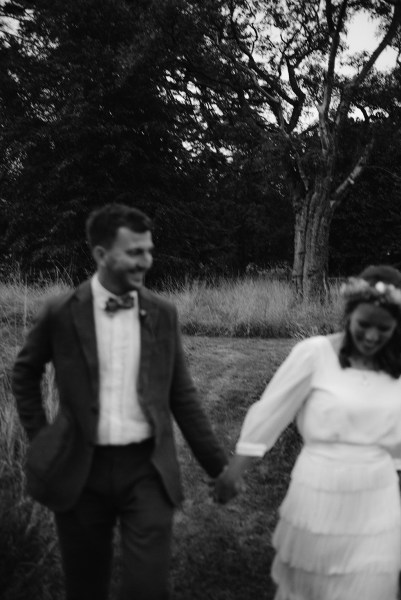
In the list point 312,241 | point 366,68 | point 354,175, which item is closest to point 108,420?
point 312,241

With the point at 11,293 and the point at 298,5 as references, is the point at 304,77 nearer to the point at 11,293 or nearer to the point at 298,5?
the point at 298,5

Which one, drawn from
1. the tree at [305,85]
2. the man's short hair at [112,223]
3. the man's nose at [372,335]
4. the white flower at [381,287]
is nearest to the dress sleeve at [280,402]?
the man's nose at [372,335]

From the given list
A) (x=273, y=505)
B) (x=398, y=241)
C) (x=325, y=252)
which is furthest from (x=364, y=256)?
(x=273, y=505)

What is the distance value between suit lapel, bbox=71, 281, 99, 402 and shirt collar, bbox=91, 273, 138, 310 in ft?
0.08

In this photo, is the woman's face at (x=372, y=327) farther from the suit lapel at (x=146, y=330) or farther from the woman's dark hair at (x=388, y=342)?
the suit lapel at (x=146, y=330)

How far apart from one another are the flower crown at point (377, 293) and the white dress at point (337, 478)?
0.84ft

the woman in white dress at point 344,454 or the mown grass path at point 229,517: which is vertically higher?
the woman in white dress at point 344,454

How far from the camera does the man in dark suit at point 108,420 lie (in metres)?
2.14

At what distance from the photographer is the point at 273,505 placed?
429 cm

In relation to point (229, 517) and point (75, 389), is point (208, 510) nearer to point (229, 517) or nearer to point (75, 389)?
point (229, 517)

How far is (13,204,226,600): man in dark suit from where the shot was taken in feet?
7.04

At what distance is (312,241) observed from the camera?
45.4 ft

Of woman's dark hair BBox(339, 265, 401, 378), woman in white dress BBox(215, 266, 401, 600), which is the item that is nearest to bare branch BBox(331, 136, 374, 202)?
woman's dark hair BBox(339, 265, 401, 378)

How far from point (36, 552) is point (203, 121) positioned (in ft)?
50.4
